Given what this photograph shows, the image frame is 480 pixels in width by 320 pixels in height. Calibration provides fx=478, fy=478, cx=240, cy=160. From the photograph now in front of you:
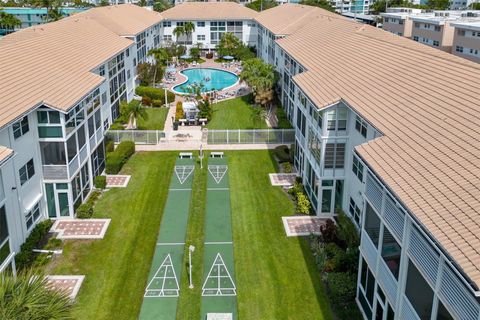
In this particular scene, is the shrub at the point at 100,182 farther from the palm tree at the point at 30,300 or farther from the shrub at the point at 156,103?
the shrub at the point at 156,103

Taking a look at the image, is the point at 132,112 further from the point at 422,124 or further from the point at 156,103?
the point at 422,124

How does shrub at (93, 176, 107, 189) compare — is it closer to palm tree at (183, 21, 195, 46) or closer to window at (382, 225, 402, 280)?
window at (382, 225, 402, 280)

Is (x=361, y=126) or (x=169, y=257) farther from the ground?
(x=361, y=126)

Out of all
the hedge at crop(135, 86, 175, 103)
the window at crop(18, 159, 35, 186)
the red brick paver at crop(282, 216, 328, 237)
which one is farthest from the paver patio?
the hedge at crop(135, 86, 175, 103)

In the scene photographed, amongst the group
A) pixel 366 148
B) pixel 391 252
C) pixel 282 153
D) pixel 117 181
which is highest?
pixel 366 148

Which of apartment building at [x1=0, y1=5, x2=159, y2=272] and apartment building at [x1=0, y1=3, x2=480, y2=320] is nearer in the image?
apartment building at [x1=0, y1=3, x2=480, y2=320]

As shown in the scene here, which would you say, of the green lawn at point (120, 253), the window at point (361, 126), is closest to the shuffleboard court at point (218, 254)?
the green lawn at point (120, 253)

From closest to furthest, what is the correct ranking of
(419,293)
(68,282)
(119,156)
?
(419,293) < (68,282) < (119,156)

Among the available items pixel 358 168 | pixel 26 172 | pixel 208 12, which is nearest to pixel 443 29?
pixel 208 12
